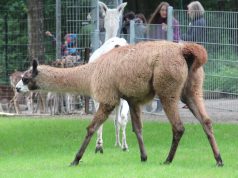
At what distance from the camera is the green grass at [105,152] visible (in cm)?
1045

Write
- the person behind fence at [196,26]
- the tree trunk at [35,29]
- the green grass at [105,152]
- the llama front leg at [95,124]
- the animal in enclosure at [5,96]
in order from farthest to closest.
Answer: the tree trunk at [35,29] < the animal in enclosure at [5,96] < the person behind fence at [196,26] < the llama front leg at [95,124] < the green grass at [105,152]

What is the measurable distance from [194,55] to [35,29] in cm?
1147

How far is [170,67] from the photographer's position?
35.9ft

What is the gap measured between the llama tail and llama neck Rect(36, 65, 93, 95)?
1429 millimetres

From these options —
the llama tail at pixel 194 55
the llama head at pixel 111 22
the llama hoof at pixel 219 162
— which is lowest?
the llama hoof at pixel 219 162

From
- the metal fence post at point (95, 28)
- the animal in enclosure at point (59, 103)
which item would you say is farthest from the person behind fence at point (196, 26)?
the animal in enclosure at point (59, 103)

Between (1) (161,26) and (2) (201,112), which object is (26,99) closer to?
(1) (161,26)

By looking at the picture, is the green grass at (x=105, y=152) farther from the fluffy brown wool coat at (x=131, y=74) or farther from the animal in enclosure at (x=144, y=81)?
the fluffy brown wool coat at (x=131, y=74)

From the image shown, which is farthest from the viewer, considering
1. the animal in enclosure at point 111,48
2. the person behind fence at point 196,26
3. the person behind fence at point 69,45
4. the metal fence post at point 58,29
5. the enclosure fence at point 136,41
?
the person behind fence at point 69,45

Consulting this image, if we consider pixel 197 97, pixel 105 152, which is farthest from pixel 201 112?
pixel 105 152

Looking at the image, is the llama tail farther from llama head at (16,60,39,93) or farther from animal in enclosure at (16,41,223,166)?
llama head at (16,60,39,93)

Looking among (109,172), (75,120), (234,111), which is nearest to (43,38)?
(75,120)

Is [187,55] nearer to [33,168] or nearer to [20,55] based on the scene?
[33,168]

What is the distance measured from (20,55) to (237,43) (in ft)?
24.5
